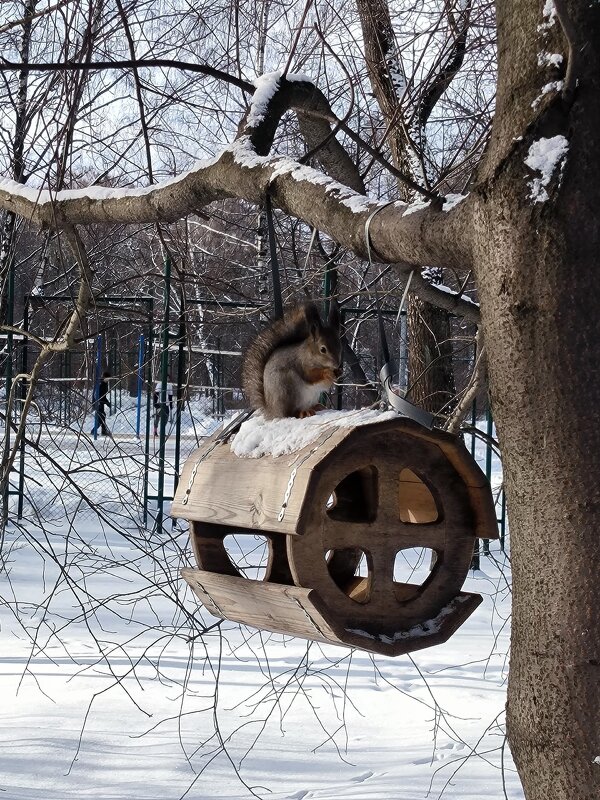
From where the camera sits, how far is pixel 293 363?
1.93 metres

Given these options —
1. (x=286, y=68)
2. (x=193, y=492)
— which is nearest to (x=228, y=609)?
(x=193, y=492)

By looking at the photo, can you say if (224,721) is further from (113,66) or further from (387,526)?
(113,66)

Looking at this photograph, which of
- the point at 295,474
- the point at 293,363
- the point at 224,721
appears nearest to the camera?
the point at 295,474

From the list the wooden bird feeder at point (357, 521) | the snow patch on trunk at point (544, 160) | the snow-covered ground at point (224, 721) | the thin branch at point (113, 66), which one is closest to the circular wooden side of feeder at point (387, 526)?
the wooden bird feeder at point (357, 521)

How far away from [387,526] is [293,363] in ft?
1.23

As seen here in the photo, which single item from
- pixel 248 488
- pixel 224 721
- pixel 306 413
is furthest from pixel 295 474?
pixel 224 721

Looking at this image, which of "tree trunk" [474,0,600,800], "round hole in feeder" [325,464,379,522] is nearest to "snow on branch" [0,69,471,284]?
"tree trunk" [474,0,600,800]

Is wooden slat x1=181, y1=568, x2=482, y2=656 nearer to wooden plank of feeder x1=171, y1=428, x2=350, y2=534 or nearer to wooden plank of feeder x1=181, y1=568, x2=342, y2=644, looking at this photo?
wooden plank of feeder x1=181, y1=568, x2=342, y2=644

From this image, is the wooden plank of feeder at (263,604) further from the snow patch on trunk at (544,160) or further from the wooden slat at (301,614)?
the snow patch on trunk at (544,160)

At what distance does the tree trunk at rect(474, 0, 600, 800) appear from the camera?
1.39 meters

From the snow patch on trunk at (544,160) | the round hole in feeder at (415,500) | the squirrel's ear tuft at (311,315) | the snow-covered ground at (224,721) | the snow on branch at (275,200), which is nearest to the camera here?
the snow patch on trunk at (544,160)

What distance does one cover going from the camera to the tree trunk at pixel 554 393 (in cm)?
139

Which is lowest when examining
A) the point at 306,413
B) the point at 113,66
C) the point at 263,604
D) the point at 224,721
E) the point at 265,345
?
the point at 224,721

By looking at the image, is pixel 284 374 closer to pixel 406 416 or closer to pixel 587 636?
pixel 406 416
